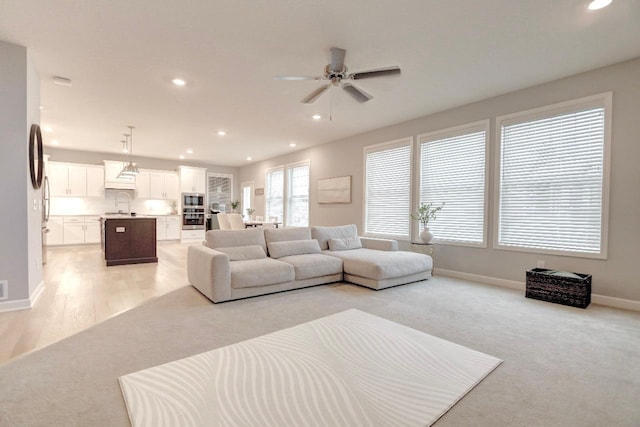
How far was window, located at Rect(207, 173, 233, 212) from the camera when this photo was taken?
10883mm

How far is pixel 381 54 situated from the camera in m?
3.25

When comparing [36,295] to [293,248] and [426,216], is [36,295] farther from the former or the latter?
[426,216]

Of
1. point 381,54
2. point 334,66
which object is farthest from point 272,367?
point 381,54

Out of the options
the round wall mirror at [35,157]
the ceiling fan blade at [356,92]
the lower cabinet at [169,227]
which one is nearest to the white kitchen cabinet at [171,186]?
the lower cabinet at [169,227]

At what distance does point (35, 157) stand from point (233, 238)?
2.36 metres

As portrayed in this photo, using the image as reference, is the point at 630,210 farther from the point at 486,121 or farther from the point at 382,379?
the point at 382,379

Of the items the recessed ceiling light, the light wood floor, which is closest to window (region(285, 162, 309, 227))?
the light wood floor

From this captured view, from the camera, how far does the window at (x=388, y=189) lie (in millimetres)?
5680

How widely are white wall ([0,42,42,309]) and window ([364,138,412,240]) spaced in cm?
519

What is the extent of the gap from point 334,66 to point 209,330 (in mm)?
2769

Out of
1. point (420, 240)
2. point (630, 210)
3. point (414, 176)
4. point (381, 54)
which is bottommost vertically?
point (420, 240)

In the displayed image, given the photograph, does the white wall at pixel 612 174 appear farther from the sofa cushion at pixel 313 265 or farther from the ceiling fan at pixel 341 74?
the ceiling fan at pixel 341 74

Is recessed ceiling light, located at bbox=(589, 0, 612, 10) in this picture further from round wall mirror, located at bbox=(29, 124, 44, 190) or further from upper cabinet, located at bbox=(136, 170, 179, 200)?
upper cabinet, located at bbox=(136, 170, 179, 200)

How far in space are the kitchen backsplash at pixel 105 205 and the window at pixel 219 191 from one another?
4.53ft
